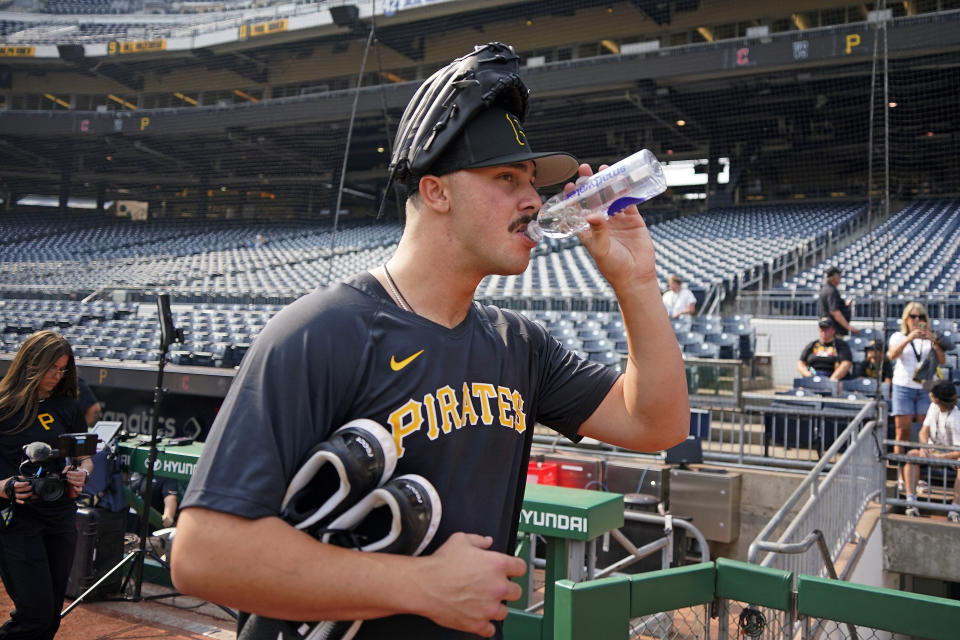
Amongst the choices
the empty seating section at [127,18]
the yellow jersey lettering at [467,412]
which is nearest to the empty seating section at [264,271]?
the yellow jersey lettering at [467,412]

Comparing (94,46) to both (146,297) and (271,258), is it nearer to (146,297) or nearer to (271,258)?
(271,258)

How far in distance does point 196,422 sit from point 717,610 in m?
7.68

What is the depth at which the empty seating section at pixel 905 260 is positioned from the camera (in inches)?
440

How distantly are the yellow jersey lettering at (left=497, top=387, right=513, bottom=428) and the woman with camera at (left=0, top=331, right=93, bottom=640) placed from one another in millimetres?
2413

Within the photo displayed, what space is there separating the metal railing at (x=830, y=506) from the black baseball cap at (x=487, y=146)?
2438 millimetres

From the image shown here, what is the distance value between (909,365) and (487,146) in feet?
21.8

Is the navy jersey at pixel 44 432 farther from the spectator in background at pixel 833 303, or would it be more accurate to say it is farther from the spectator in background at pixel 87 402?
the spectator in background at pixel 833 303

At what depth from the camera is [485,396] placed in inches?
47.1

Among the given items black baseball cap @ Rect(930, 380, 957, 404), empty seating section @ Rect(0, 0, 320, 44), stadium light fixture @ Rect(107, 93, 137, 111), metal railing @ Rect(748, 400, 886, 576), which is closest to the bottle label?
metal railing @ Rect(748, 400, 886, 576)

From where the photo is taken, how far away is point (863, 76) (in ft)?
55.7

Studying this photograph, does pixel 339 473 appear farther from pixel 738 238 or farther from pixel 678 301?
pixel 738 238

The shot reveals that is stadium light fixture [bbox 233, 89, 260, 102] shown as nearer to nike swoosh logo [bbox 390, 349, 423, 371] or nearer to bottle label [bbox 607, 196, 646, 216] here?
bottle label [bbox 607, 196, 646, 216]

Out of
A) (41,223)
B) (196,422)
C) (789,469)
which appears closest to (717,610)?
(789,469)

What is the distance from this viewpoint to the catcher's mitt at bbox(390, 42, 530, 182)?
1.15m
